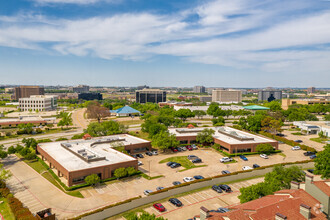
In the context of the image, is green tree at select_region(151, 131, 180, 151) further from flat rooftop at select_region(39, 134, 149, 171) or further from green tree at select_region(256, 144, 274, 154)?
green tree at select_region(256, 144, 274, 154)

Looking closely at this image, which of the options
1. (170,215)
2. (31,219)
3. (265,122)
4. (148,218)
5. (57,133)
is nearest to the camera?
(148,218)

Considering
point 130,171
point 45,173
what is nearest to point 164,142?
point 130,171

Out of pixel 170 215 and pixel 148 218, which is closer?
pixel 148 218

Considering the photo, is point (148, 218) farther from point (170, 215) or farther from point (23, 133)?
point (23, 133)

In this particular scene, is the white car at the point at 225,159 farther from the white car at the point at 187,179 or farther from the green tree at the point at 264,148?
the white car at the point at 187,179

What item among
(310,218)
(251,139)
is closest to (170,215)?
(310,218)

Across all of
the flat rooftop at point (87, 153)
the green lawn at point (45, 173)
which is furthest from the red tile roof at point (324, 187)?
the green lawn at point (45, 173)
